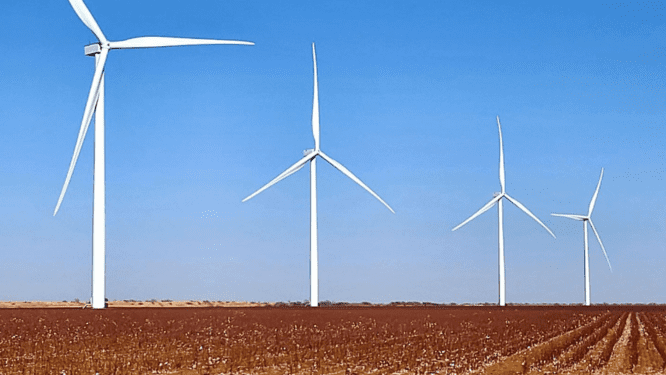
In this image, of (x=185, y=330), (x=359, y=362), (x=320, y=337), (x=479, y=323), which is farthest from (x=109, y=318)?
(x=359, y=362)

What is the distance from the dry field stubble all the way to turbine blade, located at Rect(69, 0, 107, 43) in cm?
1638

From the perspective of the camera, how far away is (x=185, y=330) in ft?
141

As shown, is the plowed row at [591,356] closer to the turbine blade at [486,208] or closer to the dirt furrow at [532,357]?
the dirt furrow at [532,357]

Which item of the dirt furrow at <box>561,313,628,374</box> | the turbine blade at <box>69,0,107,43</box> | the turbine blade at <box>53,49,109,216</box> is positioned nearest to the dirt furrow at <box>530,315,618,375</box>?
the dirt furrow at <box>561,313,628,374</box>

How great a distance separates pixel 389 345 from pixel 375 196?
114 feet

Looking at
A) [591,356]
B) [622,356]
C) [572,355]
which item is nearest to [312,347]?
[572,355]

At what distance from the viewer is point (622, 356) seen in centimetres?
3156

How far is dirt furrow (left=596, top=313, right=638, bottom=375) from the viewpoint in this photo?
27.2 metres

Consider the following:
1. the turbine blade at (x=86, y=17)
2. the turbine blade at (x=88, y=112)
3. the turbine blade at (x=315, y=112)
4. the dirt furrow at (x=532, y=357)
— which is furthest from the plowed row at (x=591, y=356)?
the turbine blade at (x=315, y=112)

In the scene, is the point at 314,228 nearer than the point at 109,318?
No

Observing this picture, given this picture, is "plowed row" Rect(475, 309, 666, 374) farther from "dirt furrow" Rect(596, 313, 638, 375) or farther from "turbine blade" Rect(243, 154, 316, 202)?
"turbine blade" Rect(243, 154, 316, 202)

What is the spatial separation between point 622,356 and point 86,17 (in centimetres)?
3659

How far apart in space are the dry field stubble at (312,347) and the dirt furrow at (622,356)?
3 centimetres

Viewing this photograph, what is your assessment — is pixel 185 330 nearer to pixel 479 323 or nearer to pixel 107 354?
pixel 107 354
